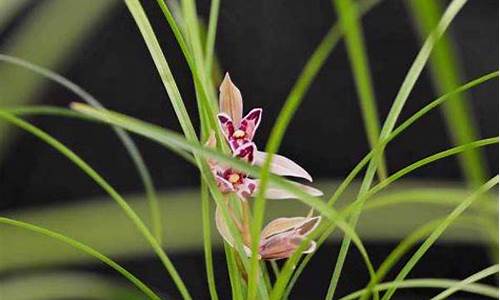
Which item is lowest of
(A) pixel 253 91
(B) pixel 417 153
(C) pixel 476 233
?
(C) pixel 476 233

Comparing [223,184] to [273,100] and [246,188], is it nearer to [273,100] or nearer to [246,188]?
[246,188]

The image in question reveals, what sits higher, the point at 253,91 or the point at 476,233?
the point at 253,91

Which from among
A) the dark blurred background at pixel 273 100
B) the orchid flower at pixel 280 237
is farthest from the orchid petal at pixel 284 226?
the dark blurred background at pixel 273 100

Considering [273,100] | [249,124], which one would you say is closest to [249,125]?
[249,124]

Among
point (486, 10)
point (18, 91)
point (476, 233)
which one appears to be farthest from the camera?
point (486, 10)

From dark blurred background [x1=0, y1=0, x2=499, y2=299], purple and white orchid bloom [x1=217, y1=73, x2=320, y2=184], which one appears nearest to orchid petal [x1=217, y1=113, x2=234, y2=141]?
purple and white orchid bloom [x1=217, y1=73, x2=320, y2=184]

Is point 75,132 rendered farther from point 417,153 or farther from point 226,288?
point 417,153

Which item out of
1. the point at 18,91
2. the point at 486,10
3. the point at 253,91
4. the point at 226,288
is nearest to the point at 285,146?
the point at 253,91

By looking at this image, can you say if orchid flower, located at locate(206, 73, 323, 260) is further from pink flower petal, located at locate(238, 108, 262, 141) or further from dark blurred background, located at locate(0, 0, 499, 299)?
dark blurred background, located at locate(0, 0, 499, 299)

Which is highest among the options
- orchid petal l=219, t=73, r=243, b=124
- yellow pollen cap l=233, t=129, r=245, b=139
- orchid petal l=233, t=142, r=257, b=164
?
orchid petal l=219, t=73, r=243, b=124
